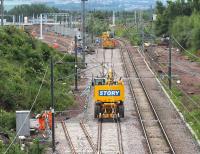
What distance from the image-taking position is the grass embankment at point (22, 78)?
3180cm

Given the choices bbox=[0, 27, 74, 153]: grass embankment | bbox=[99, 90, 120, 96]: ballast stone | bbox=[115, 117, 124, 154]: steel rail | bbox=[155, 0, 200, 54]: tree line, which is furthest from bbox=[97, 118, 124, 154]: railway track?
bbox=[155, 0, 200, 54]: tree line

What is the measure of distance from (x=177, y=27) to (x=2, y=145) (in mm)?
70368

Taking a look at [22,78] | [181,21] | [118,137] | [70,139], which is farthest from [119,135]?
[181,21]

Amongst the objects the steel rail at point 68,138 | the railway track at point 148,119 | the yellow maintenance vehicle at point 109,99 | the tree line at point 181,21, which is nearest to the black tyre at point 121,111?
the yellow maintenance vehicle at point 109,99

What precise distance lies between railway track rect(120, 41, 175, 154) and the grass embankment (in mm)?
4721

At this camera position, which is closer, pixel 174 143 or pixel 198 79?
pixel 174 143

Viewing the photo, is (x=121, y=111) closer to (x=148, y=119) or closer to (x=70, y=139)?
(x=148, y=119)

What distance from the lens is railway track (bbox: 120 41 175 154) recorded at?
25.4 m

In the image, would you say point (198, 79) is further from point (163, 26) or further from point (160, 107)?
point (163, 26)

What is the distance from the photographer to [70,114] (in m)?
33.5

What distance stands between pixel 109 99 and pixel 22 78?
25.4 ft

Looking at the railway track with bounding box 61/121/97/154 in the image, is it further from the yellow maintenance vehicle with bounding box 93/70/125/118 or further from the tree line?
the tree line

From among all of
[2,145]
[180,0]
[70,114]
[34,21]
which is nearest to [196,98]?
[70,114]

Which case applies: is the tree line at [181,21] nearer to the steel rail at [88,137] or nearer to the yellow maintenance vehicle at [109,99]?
the yellow maintenance vehicle at [109,99]
